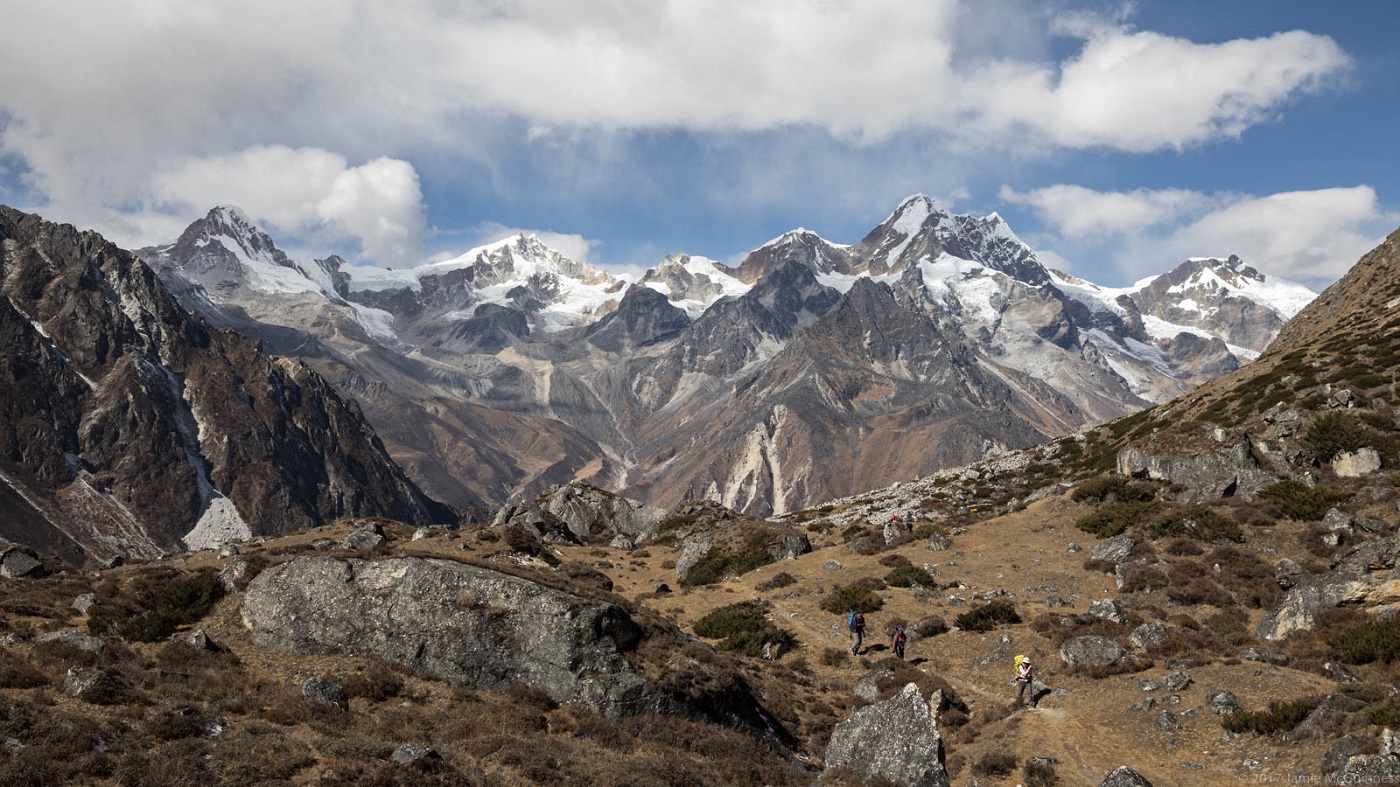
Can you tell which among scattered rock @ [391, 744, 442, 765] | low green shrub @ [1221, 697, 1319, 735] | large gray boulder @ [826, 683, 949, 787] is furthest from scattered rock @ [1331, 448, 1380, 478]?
scattered rock @ [391, 744, 442, 765]

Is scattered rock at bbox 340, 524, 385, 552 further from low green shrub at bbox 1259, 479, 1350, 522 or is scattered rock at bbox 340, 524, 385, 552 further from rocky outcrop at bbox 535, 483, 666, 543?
low green shrub at bbox 1259, 479, 1350, 522

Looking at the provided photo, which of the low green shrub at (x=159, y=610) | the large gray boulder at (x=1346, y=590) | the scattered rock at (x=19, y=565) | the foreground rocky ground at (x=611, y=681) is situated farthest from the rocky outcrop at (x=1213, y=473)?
the scattered rock at (x=19, y=565)

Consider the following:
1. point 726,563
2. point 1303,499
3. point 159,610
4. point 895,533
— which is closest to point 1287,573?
point 1303,499

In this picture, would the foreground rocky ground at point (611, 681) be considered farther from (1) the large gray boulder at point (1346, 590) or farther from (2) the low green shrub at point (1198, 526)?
(2) the low green shrub at point (1198, 526)

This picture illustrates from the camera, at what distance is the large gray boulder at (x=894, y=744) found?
22.7m

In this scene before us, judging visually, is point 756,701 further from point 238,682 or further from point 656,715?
point 238,682

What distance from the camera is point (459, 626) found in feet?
82.7

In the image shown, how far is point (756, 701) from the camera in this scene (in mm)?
28000

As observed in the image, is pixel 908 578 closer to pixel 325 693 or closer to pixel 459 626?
pixel 459 626

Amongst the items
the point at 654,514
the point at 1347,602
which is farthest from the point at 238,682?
the point at 654,514

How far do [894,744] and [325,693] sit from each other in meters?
16.8

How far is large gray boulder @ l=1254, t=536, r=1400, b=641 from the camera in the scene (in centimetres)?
2781

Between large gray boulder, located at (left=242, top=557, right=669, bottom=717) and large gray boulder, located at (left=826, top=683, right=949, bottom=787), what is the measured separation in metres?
6.19

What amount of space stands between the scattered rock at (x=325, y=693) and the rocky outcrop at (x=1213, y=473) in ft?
159
